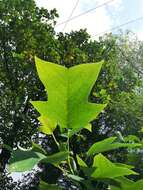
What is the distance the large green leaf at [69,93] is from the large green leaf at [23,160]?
46mm

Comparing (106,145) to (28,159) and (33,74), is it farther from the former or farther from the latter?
(33,74)

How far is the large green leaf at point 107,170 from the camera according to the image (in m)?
0.48

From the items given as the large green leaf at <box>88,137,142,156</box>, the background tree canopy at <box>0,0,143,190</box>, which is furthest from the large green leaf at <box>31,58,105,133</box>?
the background tree canopy at <box>0,0,143,190</box>

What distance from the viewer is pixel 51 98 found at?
487mm

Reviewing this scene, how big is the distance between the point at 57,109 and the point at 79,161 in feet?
0.20

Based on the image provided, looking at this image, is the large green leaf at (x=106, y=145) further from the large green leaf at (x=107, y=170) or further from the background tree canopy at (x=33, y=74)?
the background tree canopy at (x=33, y=74)

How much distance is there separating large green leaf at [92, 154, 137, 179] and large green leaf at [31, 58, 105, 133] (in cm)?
4

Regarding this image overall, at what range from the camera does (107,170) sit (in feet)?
1.57

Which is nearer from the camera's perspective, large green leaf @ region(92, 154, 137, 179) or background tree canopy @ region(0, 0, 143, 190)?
large green leaf @ region(92, 154, 137, 179)

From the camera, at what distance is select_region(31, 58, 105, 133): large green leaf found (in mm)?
469

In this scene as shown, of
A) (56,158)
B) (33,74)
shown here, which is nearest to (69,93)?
(56,158)

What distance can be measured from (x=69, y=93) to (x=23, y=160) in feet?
0.27

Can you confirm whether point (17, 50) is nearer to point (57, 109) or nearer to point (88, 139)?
point (88, 139)

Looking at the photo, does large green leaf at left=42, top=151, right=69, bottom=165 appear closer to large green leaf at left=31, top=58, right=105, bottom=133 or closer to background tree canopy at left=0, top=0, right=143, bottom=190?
large green leaf at left=31, top=58, right=105, bottom=133
